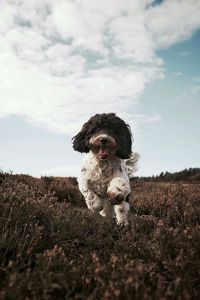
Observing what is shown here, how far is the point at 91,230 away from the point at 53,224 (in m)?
0.52

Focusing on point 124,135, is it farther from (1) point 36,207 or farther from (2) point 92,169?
(1) point 36,207

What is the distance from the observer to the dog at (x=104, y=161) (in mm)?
6332

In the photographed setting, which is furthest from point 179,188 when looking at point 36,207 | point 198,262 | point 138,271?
point 138,271

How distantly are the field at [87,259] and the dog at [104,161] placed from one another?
0.48m

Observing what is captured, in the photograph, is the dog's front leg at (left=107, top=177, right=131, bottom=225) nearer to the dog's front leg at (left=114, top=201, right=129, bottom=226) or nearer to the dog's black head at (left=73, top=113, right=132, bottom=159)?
the dog's front leg at (left=114, top=201, right=129, bottom=226)

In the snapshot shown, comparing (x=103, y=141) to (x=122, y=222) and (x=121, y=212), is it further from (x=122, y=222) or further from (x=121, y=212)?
(x=122, y=222)

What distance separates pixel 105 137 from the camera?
6273 millimetres

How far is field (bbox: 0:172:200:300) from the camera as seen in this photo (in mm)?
2873

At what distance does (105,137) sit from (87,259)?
8.96 ft

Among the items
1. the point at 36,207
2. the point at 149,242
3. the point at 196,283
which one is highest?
the point at 36,207

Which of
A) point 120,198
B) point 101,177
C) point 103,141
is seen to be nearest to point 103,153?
point 103,141

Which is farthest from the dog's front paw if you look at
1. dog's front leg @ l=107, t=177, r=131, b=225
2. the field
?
the field

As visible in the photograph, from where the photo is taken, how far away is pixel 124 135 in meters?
6.73

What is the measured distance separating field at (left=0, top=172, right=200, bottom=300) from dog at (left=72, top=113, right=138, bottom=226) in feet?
1.58
